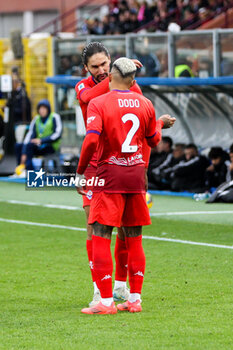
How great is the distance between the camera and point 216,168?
15750mm

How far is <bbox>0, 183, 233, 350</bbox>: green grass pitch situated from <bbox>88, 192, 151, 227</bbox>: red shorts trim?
0.73 metres

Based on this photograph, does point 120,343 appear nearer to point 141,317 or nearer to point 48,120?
point 141,317

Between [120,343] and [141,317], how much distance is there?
0.81 m

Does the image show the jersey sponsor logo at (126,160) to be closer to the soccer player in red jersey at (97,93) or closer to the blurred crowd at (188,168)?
the soccer player in red jersey at (97,93)

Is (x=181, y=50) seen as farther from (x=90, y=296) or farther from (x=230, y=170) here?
(x=90, y=296)

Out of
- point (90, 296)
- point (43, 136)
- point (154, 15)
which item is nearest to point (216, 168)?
point (43, 136)

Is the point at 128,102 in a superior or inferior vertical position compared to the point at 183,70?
superior

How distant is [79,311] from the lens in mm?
6953

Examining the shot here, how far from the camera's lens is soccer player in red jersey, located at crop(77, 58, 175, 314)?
6602 millimetres

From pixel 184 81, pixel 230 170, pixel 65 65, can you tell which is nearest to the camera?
pixel 230 170

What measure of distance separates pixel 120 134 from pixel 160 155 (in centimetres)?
1065

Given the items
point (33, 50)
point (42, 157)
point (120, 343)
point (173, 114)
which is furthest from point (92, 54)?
point (33, 50)

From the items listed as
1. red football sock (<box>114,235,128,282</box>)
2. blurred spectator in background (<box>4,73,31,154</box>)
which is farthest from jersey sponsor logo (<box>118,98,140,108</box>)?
blurred spectator in background (<box>4,73,31,154</box>)


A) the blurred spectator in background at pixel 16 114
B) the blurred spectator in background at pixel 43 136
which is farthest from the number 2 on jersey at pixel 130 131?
the blurred spectator in background at pixel 16 114
